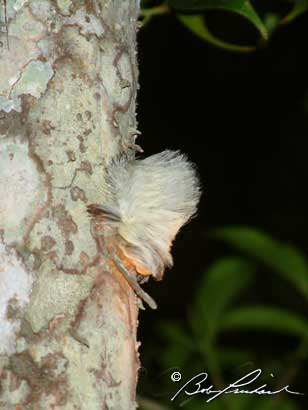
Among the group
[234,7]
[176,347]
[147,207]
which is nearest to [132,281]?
[147,207]

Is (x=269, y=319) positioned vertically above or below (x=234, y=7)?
below

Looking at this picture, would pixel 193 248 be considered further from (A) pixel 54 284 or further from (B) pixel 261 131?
(A) pixel 54 284

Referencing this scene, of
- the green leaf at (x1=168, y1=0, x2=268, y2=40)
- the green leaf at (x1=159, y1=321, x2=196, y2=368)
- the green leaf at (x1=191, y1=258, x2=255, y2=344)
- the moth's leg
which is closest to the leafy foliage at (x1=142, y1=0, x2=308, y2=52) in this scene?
the green leaf at (x1=168, y1=0, x2=268, y2=40)

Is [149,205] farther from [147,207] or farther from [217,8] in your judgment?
[217,8]

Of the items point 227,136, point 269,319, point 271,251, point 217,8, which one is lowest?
point 269,319

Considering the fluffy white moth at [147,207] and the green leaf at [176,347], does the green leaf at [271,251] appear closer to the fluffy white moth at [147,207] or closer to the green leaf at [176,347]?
the green leaf at [176,347]

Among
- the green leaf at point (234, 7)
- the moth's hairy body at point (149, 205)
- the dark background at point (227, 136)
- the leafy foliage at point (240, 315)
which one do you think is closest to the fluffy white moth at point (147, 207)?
the moth's hairy body at point (149, 205)

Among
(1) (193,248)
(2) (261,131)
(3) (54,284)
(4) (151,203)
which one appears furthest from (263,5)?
(1) (193,248)
